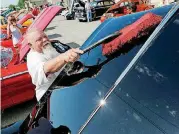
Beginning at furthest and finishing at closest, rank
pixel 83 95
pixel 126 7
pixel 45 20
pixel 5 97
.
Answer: pixel 126 7 → pixel 5 97 → pixel 45 20 → pixel 83 95

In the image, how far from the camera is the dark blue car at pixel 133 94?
1.24m

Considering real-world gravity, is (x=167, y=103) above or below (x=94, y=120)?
above

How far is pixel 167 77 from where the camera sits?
4.32ft

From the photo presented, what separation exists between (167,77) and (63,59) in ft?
2.67

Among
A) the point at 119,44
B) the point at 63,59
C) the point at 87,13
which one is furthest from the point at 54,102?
the point at 87,13

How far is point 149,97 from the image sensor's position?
1.32m

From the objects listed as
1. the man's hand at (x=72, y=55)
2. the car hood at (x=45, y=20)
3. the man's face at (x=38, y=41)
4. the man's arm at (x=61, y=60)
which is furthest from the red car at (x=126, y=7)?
the man's hand at (x=72, y=55)

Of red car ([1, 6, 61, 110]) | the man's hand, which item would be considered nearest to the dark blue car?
the man's hand

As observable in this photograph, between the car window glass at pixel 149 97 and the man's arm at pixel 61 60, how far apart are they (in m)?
0.49

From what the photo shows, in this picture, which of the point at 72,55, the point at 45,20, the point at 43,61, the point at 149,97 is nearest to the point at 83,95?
the point at 72,55

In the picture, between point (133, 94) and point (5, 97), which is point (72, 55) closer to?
point (133, 94)

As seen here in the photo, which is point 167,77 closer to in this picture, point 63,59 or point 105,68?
point 105,68

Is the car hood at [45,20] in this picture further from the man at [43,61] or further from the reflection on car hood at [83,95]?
the reflection on car hood at [83,95]

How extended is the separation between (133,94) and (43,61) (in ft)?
4.48
